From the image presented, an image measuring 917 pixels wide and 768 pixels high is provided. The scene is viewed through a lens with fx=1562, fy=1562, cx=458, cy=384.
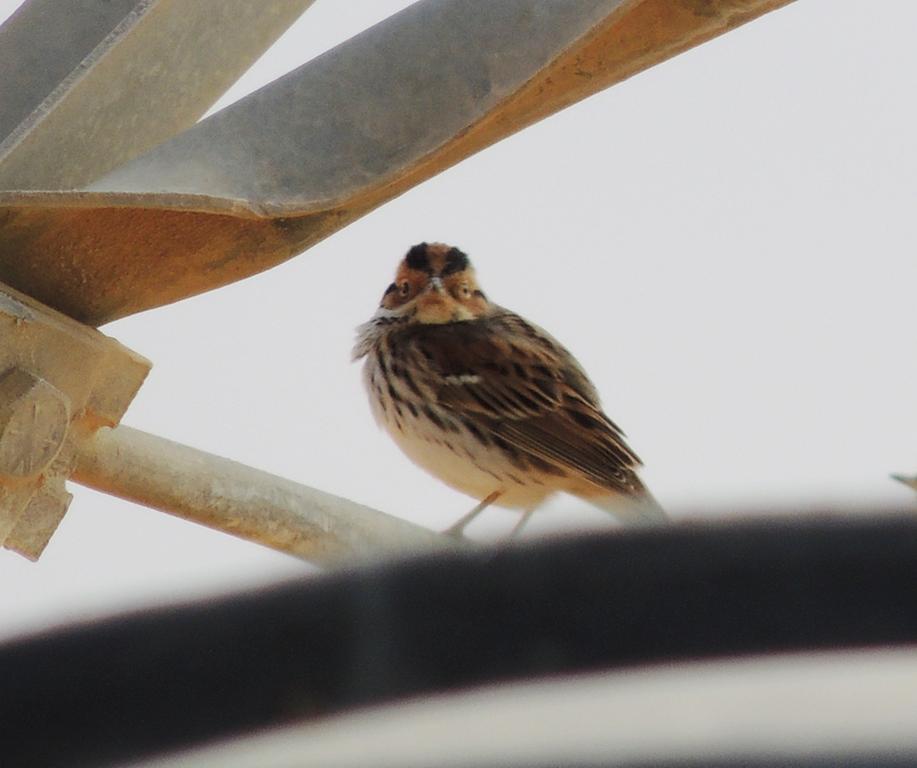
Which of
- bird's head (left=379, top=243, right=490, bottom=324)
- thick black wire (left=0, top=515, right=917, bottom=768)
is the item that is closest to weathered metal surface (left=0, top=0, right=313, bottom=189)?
thick black wire (left=0, top=515, right=917, bottom=768)

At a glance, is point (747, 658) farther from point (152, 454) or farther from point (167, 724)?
point (152, 454)

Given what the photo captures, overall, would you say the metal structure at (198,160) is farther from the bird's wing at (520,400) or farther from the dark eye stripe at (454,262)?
the dark eye stripe at (454,262)

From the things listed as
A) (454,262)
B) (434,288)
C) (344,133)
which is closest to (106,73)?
(344,133)

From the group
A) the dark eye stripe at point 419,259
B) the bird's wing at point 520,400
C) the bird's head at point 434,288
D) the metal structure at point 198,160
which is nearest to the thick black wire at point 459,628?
the metal structure at point 198,160

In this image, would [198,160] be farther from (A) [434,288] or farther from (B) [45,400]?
(A) [434,288]

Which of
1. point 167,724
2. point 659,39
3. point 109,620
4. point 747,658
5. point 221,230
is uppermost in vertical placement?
point 659,39

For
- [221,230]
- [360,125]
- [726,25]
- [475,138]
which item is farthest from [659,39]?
[221,230]

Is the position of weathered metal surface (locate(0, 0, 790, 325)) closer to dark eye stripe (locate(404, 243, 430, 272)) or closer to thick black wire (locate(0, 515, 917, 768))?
thick black wire (locate(0, 515, 917, 768))

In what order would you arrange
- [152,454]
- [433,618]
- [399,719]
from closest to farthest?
[399,719] < [433,618] < [152,454]
